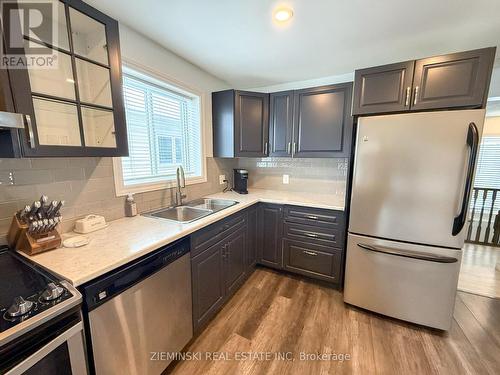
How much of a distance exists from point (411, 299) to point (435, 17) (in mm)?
2151

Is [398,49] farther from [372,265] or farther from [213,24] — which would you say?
[372,265]

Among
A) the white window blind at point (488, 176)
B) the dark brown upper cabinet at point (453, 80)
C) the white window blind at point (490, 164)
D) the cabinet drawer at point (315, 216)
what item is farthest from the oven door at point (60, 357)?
the white window blind at point (490, 164)

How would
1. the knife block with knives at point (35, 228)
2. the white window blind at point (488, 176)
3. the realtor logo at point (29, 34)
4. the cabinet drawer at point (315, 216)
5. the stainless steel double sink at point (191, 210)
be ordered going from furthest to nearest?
the white window blind at point (488, 176), the cabinet drawer at point (315, 216), the stainless steel double sink at point (191, 210), the knife block with knives at point (35, 228), the realtor logo at point (29, 34)

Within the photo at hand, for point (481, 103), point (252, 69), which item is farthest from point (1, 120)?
point (481, 103)

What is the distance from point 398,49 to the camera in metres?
1.95

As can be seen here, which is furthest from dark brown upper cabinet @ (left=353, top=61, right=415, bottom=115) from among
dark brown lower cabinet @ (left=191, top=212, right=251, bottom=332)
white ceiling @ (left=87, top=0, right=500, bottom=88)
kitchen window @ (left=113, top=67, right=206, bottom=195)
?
kitchen window @ (left=113, top=67, right=206, bottom=195)

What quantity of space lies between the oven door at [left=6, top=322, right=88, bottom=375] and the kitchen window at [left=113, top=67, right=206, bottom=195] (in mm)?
1075

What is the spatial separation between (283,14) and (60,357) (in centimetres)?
215

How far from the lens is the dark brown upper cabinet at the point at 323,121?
2238mm

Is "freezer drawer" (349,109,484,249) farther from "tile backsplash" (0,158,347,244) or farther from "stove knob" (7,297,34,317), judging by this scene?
"stove knob" (7,297,34,317)

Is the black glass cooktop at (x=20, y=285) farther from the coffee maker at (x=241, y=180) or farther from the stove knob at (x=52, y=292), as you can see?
the coffee maker at (x=241, y=180)

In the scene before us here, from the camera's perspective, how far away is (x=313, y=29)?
1.63 meters

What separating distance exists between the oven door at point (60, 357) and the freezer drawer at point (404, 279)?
1947 millimetres

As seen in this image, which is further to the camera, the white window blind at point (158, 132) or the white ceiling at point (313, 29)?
the white window blind at point (158, 132)
